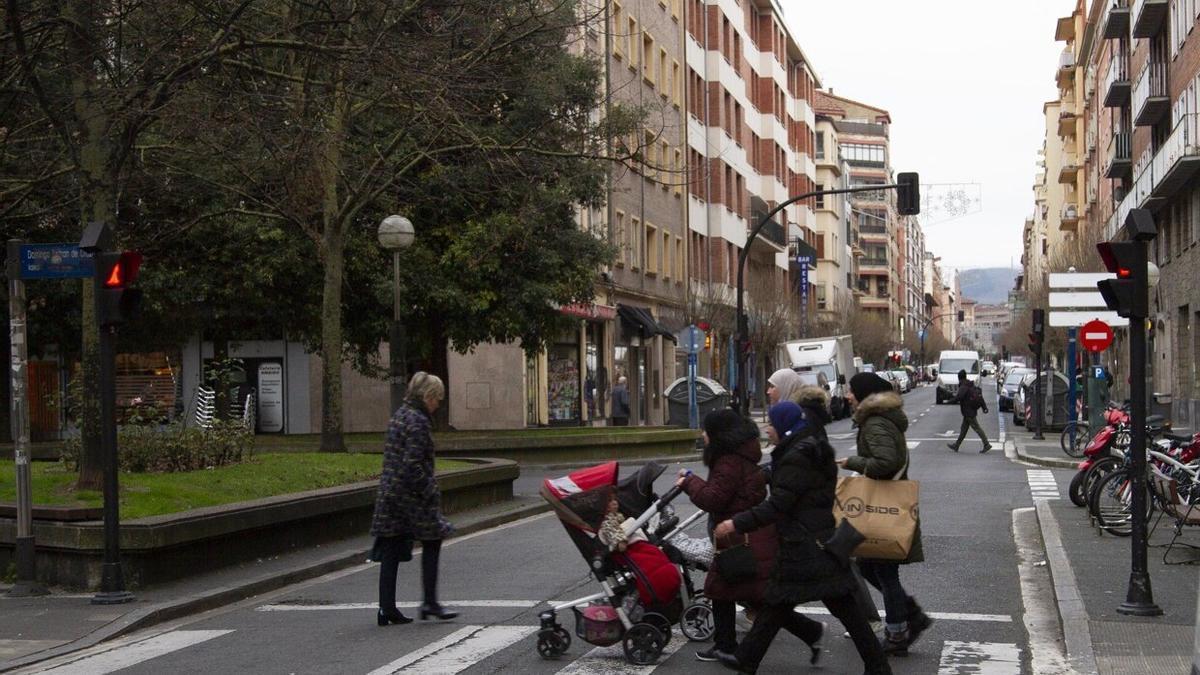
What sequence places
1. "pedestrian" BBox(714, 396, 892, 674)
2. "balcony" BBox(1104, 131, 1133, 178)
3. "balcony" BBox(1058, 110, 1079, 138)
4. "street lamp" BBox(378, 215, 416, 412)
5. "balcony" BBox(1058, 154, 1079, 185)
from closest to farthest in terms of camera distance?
"pedestrian" BBox(714, 396, 892, 674) → "street lamp" BBox(378, 215, 416, 412) → "balcony" BBox(1104, 131, 1133, 178) → "balcony" BBox(1058, 154, 1079, 185) → "balcony" BBox(1058, 110, 1079, 138)

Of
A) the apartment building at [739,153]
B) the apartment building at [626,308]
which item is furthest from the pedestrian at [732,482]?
the apartment building at [739,153]

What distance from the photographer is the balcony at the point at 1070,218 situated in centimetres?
9469

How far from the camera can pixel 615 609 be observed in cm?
931

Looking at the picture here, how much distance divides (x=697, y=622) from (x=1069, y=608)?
276 centimetres

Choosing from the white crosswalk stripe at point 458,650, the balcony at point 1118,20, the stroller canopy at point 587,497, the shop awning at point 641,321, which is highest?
the balcony at point 1118,20

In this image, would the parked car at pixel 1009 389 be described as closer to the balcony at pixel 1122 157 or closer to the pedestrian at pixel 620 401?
the balcony at pixel 1122 157

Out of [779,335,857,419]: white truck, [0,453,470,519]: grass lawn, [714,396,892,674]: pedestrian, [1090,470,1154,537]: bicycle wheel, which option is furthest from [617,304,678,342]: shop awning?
[714,396,892,674]: pedestrian

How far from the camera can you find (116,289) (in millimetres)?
12008

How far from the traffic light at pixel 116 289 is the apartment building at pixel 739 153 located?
3724 centimetres

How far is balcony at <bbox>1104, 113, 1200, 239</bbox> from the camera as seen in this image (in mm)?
38438

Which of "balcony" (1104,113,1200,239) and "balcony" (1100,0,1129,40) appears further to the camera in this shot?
"balcony" (1100,0,1129,40)

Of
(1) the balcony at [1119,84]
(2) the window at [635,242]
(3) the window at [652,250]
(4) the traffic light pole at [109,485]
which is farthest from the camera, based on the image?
(1) the balcony at [1119,84]

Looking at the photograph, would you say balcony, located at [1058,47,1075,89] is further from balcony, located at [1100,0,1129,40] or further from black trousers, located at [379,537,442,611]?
black trousers, located at [379,537,442,611]

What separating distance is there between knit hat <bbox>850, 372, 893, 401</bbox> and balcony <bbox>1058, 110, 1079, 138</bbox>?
290 ft
